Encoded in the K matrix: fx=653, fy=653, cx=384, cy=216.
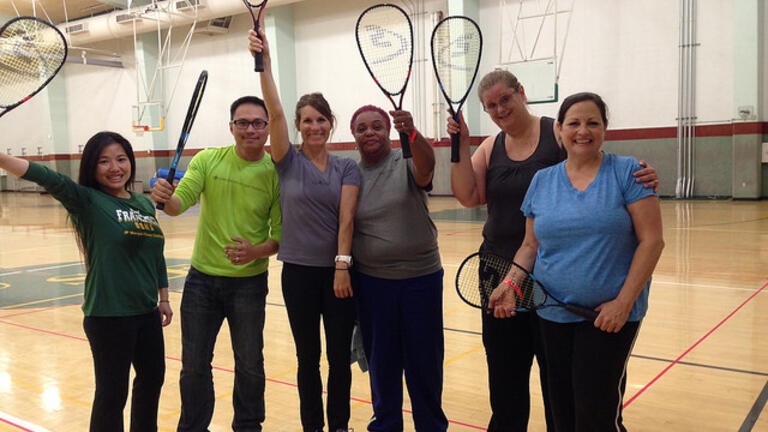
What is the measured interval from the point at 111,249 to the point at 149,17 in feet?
70.8

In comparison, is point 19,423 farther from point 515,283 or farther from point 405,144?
point 515,283

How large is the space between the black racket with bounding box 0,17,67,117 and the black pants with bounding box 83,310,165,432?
4.24ft

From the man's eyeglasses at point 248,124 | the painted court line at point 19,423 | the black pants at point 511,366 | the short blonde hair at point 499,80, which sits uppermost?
the short blonde hair at point 499,80

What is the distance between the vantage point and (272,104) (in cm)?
321

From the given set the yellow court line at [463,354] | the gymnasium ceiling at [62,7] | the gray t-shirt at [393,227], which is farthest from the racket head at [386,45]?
the gymnasium ceiling at [62,7]

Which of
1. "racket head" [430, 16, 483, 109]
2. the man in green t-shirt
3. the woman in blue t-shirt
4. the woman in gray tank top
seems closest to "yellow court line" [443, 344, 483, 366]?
the woman in gray tank top

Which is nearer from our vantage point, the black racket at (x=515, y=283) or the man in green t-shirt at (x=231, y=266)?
the black racket at (x=515, y=283)

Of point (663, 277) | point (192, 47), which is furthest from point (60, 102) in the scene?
point (663, 277)

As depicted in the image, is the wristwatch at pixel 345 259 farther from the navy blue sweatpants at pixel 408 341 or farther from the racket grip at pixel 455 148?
the racket grip at pixel 455 148

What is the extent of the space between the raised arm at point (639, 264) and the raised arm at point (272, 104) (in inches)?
66.2

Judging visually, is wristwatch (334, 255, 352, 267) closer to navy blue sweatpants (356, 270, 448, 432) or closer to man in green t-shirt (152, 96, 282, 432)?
navy blue sweatpants (356, 270, 448, 432)

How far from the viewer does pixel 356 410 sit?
402cm

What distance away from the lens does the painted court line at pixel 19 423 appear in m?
3.81

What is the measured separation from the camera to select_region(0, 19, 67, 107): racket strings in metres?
3.54
